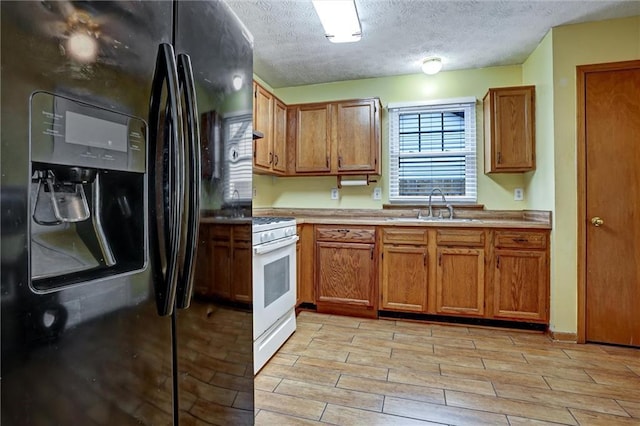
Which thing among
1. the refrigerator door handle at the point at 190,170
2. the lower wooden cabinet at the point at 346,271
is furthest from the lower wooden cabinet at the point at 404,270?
the refrigerator door handle at the point at 190,170

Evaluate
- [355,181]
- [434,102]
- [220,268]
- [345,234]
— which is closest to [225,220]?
[220,268]

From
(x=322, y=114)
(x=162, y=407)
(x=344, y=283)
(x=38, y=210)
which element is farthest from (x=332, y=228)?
(x=38, y=210)

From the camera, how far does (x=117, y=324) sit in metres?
0.75

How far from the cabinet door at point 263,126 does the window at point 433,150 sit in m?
1.26

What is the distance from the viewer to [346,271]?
10.0 feet

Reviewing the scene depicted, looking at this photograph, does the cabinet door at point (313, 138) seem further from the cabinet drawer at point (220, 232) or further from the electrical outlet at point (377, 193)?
the cabinet drawer at point (220, 232)

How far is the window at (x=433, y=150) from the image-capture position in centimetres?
339

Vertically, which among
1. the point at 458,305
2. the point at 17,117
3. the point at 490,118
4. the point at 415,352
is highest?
the point at 490,118

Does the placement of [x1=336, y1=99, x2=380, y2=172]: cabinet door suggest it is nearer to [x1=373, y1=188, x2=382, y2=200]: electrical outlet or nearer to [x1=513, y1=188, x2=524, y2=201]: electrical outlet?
[x1=373, y1=188, x2=382, y2=200]: electrical outlet

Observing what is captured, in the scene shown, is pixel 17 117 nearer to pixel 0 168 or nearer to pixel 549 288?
pixel 0 168

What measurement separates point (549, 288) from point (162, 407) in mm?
2801

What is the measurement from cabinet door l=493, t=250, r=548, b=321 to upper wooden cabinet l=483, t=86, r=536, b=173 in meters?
0.81

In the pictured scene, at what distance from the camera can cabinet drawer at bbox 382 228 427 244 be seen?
9.52 ft

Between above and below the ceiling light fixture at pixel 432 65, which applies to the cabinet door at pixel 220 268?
below
